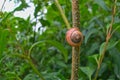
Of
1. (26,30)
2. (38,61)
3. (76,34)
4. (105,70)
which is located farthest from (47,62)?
(76,34)

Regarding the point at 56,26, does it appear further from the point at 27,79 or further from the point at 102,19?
the point at 27,79

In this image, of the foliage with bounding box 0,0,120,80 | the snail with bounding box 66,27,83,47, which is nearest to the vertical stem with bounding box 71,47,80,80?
the snail with bounding box 66,27,83,47

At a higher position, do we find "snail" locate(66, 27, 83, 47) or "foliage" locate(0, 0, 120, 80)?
"snail" locate(66, 27, 83, 47)

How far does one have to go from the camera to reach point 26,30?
5.46ft

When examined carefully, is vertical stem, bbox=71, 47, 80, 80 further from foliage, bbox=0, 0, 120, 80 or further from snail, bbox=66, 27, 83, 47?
foliage, bbox=0, 0, 120, 80

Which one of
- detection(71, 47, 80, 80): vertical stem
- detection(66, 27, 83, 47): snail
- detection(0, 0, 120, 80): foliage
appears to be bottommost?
detection(0, 0, 120, 80): foliage

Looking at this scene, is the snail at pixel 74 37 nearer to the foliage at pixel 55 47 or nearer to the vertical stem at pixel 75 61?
the vertical stem at pixel 75 61

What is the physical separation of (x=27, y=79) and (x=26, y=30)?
0.63m

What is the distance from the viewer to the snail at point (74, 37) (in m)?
0.64

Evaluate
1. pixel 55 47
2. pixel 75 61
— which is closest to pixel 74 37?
pixel 75 61

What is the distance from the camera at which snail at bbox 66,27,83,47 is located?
64 centimetres

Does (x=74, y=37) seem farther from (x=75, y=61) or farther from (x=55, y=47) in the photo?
(x=55, y=47)

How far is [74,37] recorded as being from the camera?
0.65 meters

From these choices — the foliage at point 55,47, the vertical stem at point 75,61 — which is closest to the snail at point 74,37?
the vertical stem at point 75,61
